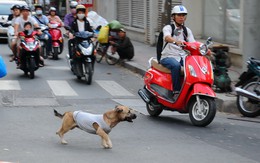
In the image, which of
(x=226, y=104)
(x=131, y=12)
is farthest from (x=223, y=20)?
(x=131, y=12)

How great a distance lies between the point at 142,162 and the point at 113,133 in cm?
174

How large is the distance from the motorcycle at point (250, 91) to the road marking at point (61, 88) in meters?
3.78

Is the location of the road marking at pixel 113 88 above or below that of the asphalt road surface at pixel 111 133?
below

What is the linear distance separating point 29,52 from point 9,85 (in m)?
1.56

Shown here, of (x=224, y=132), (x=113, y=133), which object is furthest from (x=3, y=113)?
(x=224, y=132)

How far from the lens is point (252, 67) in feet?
34.3

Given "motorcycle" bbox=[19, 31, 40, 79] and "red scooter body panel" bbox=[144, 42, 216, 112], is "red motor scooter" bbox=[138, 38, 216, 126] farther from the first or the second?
"motorcycle" bbox=[19, 31, 40, 79]

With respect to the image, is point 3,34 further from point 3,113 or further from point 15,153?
point 15,153

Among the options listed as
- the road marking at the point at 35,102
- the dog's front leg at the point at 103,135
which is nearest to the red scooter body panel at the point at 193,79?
the dog's front leg at the point at 103,135

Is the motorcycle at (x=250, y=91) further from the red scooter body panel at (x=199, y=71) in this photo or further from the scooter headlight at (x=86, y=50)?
the scooter headlight at (x=86, y=50)

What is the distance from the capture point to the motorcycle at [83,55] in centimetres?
1410

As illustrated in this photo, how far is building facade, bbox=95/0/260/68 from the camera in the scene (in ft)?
39.2

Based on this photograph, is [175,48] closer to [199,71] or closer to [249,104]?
[199,71]

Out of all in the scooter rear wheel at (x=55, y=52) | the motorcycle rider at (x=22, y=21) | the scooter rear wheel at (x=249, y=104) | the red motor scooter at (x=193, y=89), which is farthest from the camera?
the scooter rear wheel at (x=55, y=52)
